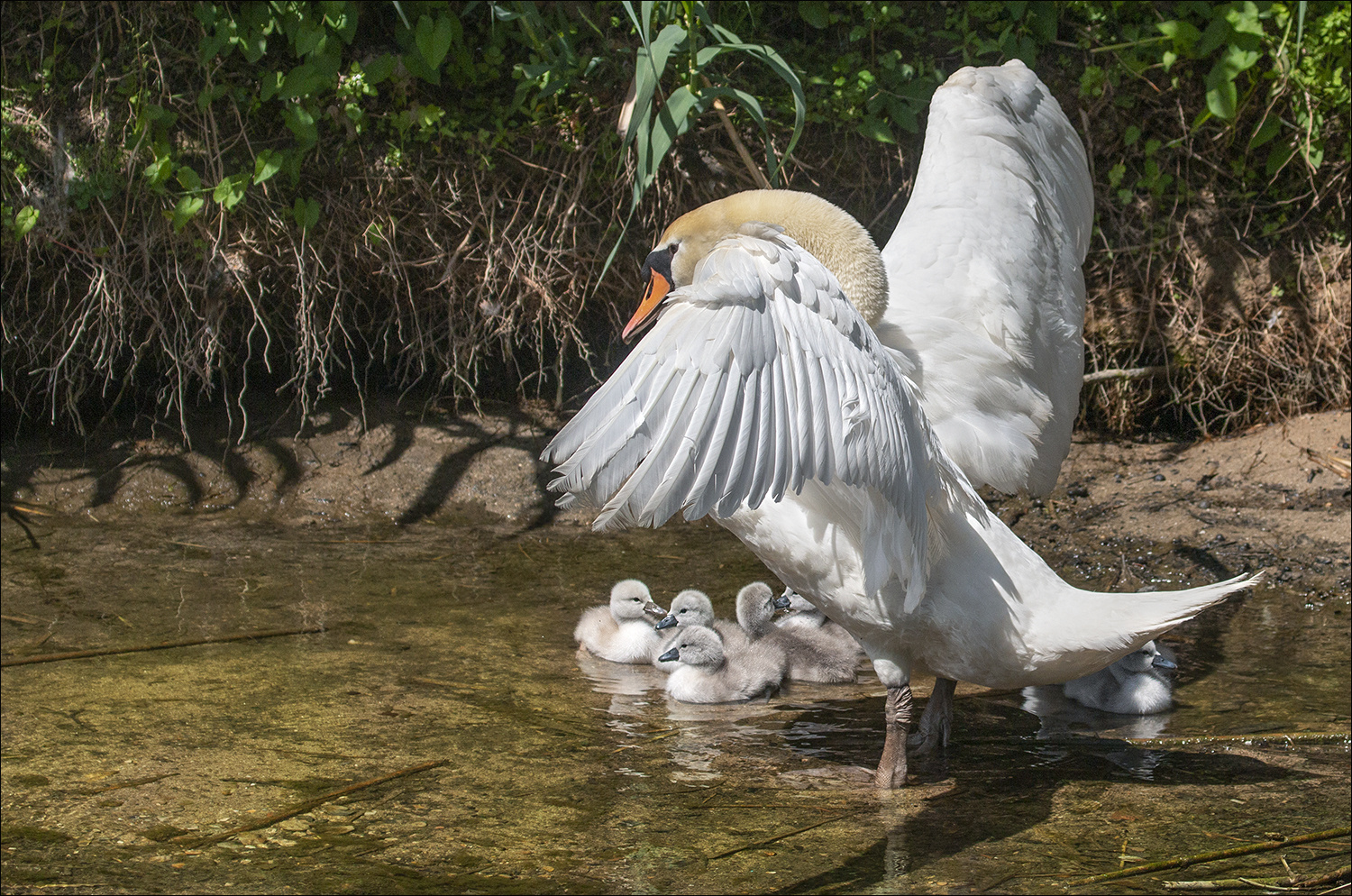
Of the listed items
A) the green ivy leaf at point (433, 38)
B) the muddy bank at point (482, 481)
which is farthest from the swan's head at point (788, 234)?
the muddy bank at point (482, 481)

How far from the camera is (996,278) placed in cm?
373

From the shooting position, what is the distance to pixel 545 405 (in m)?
6.34

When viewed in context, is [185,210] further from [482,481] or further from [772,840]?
[772,840]

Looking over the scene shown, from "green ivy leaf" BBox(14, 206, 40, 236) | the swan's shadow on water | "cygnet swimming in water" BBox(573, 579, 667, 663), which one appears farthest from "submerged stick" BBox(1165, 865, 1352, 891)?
"green ivy leaf" BBox(14, 206, 40, 236)

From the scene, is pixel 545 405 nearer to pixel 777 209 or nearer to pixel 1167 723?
pixel 777 209

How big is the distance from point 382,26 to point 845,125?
207 centimetres

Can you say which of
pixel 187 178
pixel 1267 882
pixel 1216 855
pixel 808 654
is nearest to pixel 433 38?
pixel 187 178

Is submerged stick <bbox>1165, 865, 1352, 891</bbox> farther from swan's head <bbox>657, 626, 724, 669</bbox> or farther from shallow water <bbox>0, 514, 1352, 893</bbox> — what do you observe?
swan's head <bbox>657, 626, 724, 669</bbox>

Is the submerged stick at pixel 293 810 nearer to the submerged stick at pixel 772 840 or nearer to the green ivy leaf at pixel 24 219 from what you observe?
the submerged stick at pixel 772 840

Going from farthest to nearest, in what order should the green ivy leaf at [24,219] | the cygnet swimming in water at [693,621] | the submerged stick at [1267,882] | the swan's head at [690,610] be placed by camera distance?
the green ivy leaf at [24,219] < the swan's head at [690,610] < the cygnet swimming in water at [693,621] < the submerged stick at [1267,882]

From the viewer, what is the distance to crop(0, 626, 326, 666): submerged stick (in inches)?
155

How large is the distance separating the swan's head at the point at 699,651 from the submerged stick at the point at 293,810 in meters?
0.91

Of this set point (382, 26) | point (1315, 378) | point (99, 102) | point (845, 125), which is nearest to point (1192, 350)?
point (1315, 378)

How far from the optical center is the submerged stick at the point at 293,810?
2.87 metres
